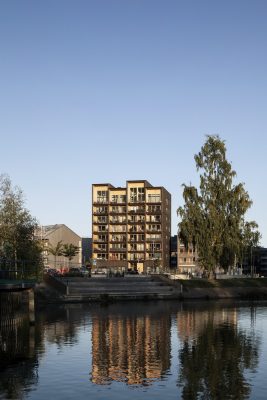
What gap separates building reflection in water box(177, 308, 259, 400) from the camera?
1075 inches

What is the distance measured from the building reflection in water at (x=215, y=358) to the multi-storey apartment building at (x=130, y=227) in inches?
4839

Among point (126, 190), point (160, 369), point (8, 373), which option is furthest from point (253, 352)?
point (126, 190)

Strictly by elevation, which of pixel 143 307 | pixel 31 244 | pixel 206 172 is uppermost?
pixel 206 172

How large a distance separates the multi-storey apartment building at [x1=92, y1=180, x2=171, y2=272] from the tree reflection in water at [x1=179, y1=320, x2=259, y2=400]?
438ft

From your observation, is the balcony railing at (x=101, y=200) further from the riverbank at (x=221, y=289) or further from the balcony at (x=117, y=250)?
the riverbank at (x=221, y=289)

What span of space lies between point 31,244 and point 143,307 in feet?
62.3

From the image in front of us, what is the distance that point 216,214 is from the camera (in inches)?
4050

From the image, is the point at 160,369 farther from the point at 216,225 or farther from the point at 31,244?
the point at 216,225

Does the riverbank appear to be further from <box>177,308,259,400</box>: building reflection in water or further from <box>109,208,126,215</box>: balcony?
<box>109,208,126,215</box>: balcony

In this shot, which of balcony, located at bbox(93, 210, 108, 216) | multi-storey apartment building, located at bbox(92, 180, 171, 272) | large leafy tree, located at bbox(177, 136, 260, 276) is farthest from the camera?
balcony, located at bbox(93, 210, 108, 216)

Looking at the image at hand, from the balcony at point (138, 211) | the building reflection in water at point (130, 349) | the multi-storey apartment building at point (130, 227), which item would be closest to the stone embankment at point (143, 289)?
the building reflection in water at point (130, 349)

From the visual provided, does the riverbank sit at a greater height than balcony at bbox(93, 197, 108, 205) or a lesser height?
lesser

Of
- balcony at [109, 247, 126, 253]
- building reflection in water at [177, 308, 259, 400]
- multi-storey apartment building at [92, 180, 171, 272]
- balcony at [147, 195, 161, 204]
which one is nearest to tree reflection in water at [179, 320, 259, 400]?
building reflection in water at [177, 308, 259, 400]

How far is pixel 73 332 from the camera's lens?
50938mm
